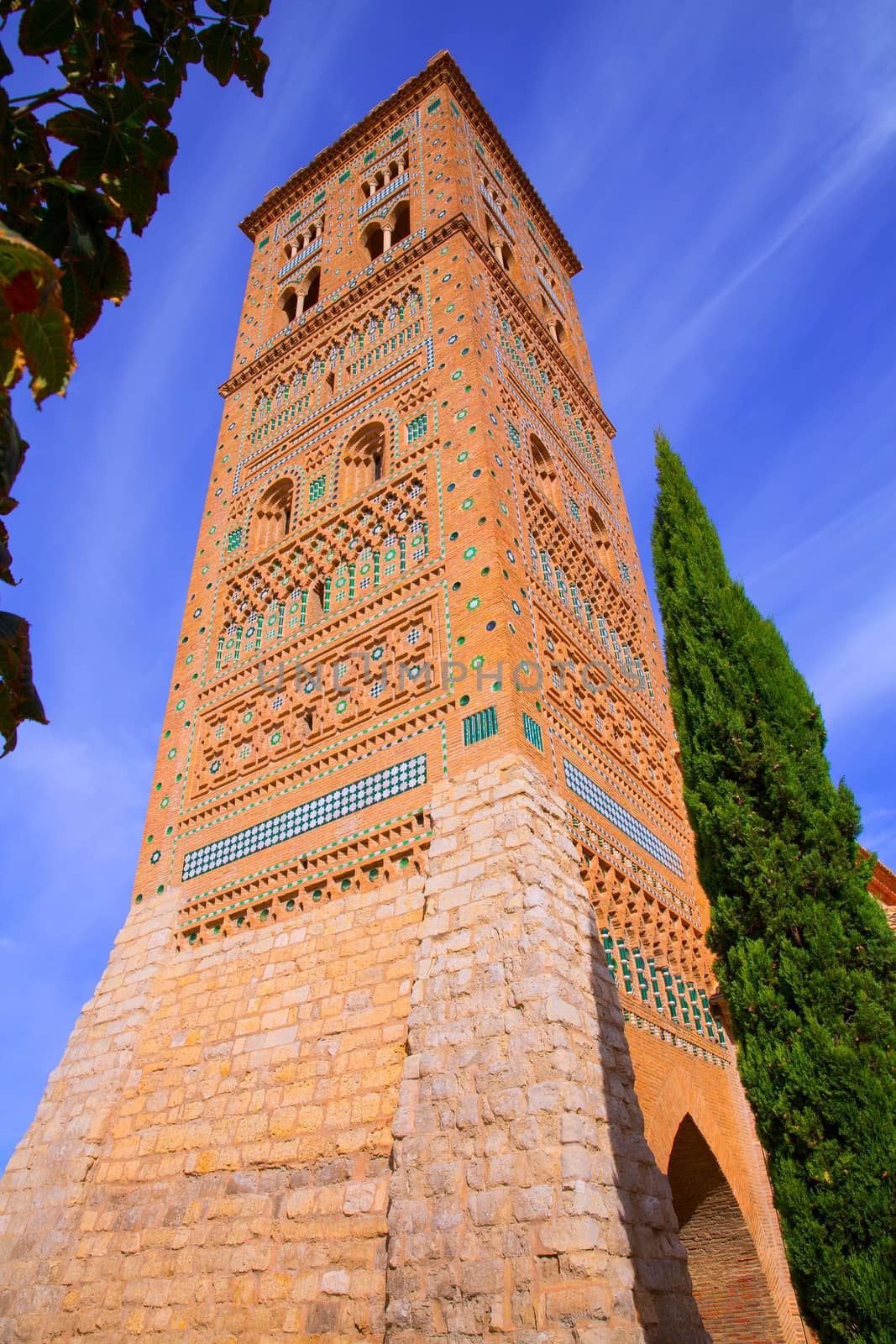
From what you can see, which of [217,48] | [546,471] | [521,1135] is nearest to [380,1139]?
[521,1135]

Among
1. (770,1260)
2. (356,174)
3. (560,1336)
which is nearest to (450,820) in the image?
(560,1336)

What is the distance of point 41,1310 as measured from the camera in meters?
5.89

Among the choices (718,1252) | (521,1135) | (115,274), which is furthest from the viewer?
(718,1252)

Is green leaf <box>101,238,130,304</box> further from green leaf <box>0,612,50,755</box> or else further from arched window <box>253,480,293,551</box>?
arched window <box>253,480,293,551</box>

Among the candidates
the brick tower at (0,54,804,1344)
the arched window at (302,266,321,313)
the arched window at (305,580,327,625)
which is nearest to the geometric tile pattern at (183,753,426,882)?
the brick tower at (0,54,804,1344)

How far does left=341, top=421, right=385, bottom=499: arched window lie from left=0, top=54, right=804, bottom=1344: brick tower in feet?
0.12

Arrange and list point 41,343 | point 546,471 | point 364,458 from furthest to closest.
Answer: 1. point 546,471
2. point 364,458
3. point 41,343

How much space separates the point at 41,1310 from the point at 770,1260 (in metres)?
5.15

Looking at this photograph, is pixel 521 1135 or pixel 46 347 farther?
pixel 521 1135

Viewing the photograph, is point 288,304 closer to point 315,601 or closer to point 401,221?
point 401,221

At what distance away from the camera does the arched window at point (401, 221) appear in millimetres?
13148

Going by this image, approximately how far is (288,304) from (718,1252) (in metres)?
12.9

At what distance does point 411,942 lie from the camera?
5.91 meters

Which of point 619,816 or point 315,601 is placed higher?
point 315,601
